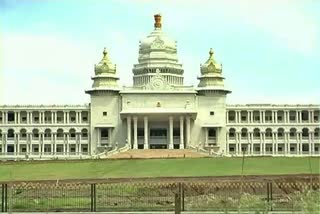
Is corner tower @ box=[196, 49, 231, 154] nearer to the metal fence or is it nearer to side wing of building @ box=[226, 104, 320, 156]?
side wing of building @ box=[226, 104, 320, 156]

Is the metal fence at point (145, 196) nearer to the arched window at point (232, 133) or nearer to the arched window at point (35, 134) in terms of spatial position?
the arched window at point (35, 134)

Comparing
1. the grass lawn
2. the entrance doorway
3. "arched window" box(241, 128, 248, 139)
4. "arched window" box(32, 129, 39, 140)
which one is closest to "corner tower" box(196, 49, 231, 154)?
"arched window" box(241, 128, 248, 139)

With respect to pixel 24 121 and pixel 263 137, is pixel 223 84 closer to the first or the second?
pixel 263 137

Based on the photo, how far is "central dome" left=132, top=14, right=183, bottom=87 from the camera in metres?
88.2

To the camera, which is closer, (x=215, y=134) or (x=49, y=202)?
(x=49, y=202)

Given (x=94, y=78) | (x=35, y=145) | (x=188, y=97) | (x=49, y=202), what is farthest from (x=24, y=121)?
(x=49, y=202)

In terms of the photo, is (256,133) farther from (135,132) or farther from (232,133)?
(135,132)

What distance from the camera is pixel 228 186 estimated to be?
21.4 m

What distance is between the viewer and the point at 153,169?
40.2 metres

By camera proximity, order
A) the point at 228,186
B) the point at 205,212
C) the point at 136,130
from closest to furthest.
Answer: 1. the point at 205,212
2. the point at 228,186
3. the point at 136,130

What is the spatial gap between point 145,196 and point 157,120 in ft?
203

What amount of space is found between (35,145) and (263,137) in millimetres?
27337

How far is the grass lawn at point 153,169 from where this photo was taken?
119ft

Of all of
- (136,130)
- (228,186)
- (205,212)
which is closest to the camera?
(205,212)
